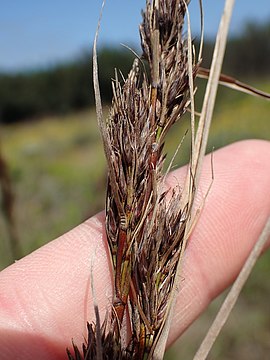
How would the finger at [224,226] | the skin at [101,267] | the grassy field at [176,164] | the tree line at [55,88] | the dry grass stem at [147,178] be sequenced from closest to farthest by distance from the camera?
the dry grass stem at [147,178] → the skin at [101,267] → the finger at [224,226] → the grassy field at [176,164] → the tree line at [55,88]

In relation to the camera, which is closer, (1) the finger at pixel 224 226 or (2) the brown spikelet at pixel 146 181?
(2) the brown spikelet at pixel 146 181

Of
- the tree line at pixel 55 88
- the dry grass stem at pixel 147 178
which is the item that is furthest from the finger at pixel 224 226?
the tree line at pixel 55 88

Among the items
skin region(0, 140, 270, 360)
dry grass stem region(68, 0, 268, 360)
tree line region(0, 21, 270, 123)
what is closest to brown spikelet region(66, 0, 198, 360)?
dry grass stem region(68, 0, 268, 360)

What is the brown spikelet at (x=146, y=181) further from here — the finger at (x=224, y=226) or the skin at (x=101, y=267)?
the finger at (x=224, y=226)

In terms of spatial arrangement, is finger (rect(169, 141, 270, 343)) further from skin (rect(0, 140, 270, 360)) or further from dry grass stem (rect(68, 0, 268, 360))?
dry grass stem (rect(68, 0, 268, 360))

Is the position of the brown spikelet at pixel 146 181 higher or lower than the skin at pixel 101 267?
higher

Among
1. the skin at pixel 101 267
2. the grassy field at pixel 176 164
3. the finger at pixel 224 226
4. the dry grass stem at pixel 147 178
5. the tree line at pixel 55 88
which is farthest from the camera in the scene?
the tree line at pixel 55 88

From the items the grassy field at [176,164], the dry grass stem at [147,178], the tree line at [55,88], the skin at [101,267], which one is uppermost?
the dry grass stem at [147,178]

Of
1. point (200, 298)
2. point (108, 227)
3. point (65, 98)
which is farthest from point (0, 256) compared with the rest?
point (65, 98)

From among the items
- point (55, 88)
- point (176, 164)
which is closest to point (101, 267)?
point (176, 164)

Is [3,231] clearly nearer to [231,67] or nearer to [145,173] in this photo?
[145,173]
